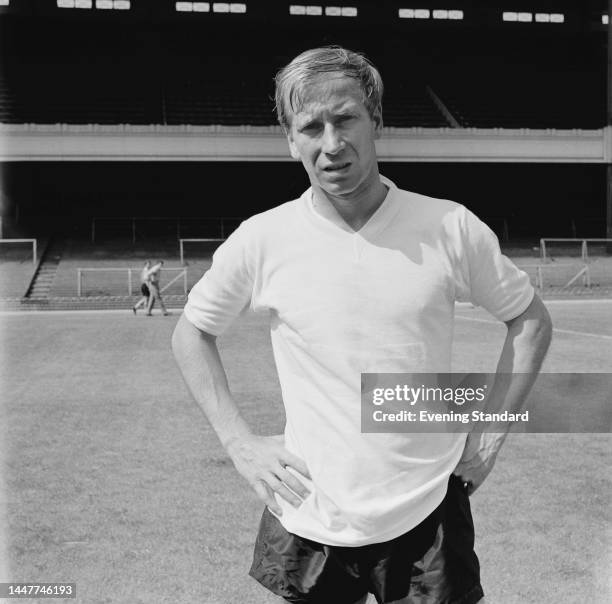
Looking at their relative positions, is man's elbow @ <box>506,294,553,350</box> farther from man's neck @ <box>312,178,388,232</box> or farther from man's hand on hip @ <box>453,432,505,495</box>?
man's neck @ <box>312,178,388,232</box>

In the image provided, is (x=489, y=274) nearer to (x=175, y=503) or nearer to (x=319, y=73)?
(x=319, y=73)

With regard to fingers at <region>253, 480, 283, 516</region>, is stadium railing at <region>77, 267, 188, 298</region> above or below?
below

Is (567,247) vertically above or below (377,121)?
below

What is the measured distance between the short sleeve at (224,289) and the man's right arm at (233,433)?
0.05 metres

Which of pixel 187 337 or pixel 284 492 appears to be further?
pixel 187 337

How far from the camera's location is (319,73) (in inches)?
76.5

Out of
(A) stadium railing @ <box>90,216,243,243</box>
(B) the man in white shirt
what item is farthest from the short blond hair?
(A) stadium railing @ <box>90,216,243,243</box>

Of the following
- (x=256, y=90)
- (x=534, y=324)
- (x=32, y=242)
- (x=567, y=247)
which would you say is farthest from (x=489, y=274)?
(x=256, y=90)

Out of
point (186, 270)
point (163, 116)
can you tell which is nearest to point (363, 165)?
point (186, 270)

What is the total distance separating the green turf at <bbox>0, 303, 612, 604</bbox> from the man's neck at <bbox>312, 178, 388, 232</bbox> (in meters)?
2.45

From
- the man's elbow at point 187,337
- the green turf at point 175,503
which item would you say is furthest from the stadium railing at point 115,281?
the man's elbow at point 187,337

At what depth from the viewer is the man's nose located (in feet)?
6.39

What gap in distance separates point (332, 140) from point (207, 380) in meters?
0.70

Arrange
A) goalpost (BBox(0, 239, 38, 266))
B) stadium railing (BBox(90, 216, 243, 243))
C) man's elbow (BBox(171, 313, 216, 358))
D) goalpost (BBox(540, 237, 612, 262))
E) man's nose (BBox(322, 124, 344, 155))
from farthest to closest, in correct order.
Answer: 1. stadium railing (BBox(90, 216, 243, 243))
2. goalpost (BBox(540, 237, 612, 262))
3. goalpost (BBox(0, 239, 38, 266))
4. man's elbow (BBox(171, 313, 216, 358))
5. man's nose (BBox(322, 124, 344, 155))
